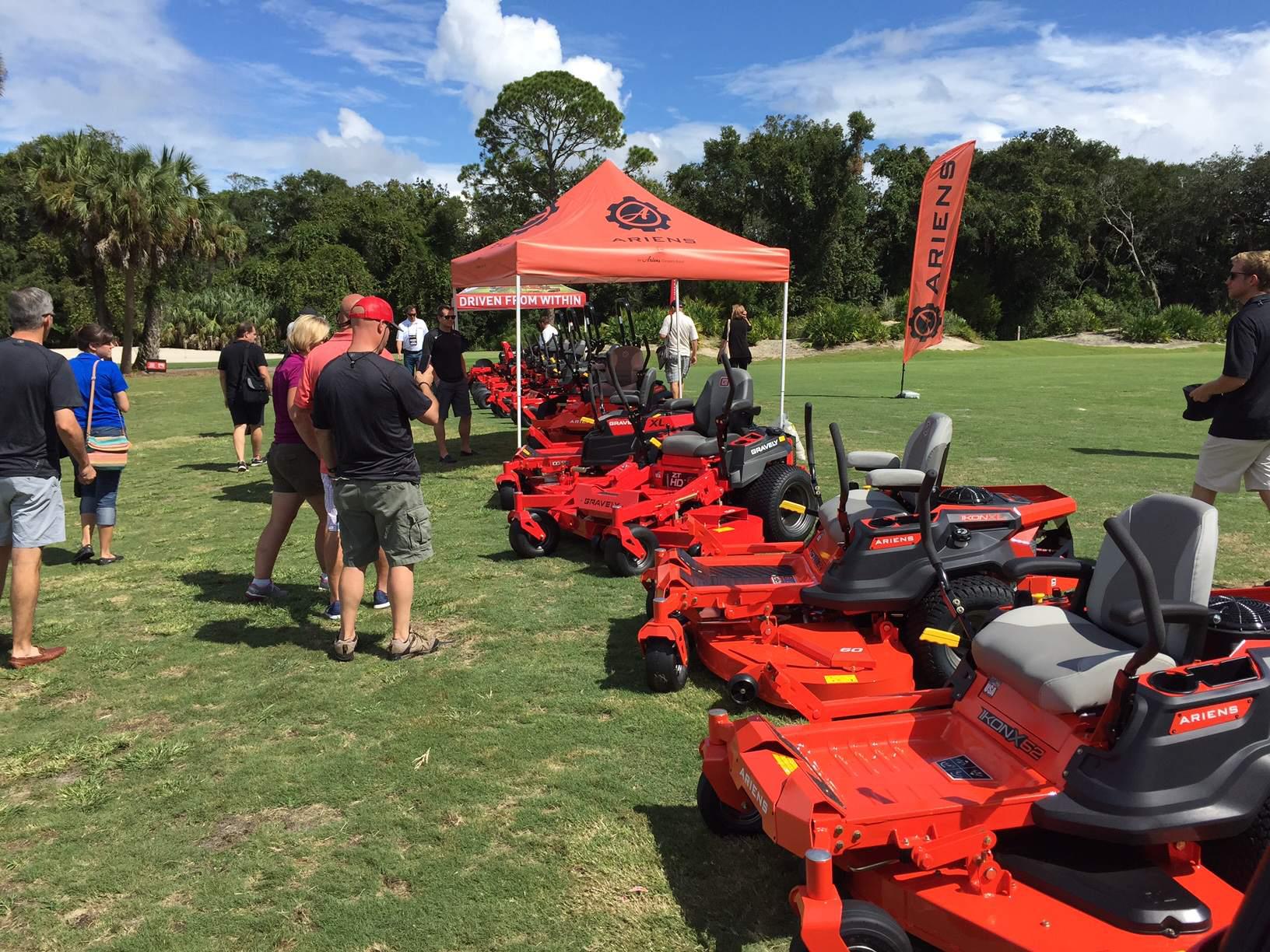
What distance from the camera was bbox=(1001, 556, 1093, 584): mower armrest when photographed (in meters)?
3.49

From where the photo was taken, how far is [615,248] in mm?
10414

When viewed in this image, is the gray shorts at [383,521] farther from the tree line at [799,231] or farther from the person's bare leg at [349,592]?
the tree line at [799,231]

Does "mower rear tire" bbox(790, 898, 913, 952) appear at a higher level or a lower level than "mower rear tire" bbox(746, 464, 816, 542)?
lower

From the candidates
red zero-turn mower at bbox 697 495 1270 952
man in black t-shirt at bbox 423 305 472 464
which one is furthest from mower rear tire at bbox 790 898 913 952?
man in black t-shirt at bbox 423 305 472 464

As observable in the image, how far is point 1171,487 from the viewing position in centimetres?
914

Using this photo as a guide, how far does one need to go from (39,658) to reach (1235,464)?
7414 mm

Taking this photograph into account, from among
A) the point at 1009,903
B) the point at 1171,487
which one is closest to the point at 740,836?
the point at 1009,903

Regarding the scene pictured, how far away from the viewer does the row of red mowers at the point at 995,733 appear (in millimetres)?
2596

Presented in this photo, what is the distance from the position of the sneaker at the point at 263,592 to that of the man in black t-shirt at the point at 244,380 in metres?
4.62

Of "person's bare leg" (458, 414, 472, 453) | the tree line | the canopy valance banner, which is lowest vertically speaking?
"person's bare leg" (458, 414, 472, 453)

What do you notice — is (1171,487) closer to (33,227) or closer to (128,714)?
(128,714)

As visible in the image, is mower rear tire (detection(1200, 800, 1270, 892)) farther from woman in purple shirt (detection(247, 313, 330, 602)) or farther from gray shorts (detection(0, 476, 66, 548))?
gray shorts (detection(0, 476, 66, 548))

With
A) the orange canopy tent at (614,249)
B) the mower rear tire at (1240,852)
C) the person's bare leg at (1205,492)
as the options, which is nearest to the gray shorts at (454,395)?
the orange canopy tent at (614,249)

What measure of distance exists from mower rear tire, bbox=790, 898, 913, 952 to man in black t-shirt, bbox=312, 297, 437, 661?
3.15 metres
